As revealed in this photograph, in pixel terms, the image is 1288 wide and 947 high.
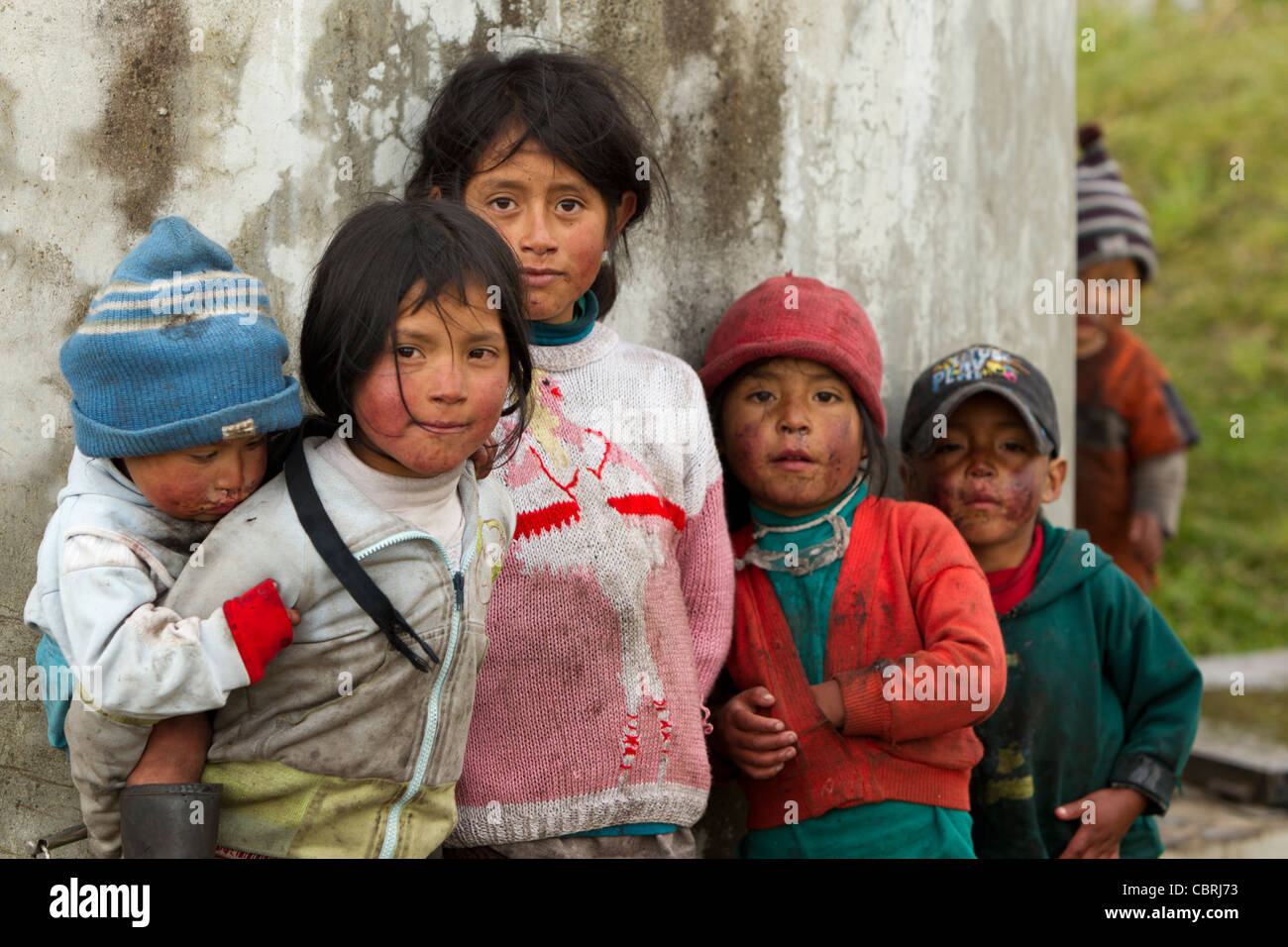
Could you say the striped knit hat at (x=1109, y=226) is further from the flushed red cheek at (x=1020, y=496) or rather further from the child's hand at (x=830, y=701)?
the child's hand at (x=830, y=701)

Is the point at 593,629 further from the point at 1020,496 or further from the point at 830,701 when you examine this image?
the point at 1020,496

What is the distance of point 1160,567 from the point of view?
734 cm

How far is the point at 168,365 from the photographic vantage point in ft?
6.17

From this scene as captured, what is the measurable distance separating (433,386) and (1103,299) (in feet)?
13.0

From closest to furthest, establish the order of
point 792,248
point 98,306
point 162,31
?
point 98,306
point 162,31
point 792,248

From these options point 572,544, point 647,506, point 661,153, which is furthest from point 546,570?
point 661,153

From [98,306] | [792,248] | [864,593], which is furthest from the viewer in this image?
[792,248]

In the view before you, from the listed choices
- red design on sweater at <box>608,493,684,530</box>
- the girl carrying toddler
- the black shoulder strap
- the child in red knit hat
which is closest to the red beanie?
the child in red knit hat

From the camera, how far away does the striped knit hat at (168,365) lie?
6.17 ft

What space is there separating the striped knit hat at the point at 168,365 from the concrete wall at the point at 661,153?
0.42 m

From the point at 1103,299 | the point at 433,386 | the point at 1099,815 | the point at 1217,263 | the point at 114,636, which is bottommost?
the point at 1099,815
